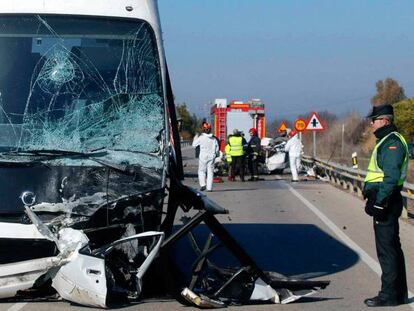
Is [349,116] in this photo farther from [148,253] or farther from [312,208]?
[148,253]

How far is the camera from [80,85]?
25.0 ft

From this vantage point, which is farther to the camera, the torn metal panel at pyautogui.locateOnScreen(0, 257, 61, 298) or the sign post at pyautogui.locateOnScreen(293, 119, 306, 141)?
the sign post at pyautogui.locateOnScreen(293, 119, 306, 141)

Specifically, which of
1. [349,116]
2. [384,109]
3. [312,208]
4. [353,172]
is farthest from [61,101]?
[349,116]

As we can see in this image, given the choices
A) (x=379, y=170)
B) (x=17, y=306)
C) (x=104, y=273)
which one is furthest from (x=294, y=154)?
(x=104, y=273)

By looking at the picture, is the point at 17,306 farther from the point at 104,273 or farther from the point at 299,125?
the point at 299,125

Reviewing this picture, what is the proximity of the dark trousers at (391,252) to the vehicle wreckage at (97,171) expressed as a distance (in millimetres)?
814

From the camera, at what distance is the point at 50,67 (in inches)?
303

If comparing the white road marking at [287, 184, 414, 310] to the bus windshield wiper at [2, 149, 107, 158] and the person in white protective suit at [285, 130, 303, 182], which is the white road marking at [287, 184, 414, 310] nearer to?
the bus windshield wiper at [2, 149, 107, 158]

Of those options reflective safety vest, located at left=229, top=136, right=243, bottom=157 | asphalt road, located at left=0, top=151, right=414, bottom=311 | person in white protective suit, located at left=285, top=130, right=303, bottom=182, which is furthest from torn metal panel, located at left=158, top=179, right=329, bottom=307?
reflective safety vest, located at left=229, top=136, right=243, bottom=157

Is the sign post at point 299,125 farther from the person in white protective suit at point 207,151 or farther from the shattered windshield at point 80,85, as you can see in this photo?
the shattered windshield at point 80,85

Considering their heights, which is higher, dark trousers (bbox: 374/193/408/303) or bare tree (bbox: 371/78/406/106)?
bare tree (bbox: 371/78/406/106)

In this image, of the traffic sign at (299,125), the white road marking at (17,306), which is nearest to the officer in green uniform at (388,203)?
the white road marking at (17,306)

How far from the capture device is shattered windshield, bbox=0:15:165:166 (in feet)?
24.2

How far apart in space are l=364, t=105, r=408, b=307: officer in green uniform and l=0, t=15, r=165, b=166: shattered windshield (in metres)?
2.13
